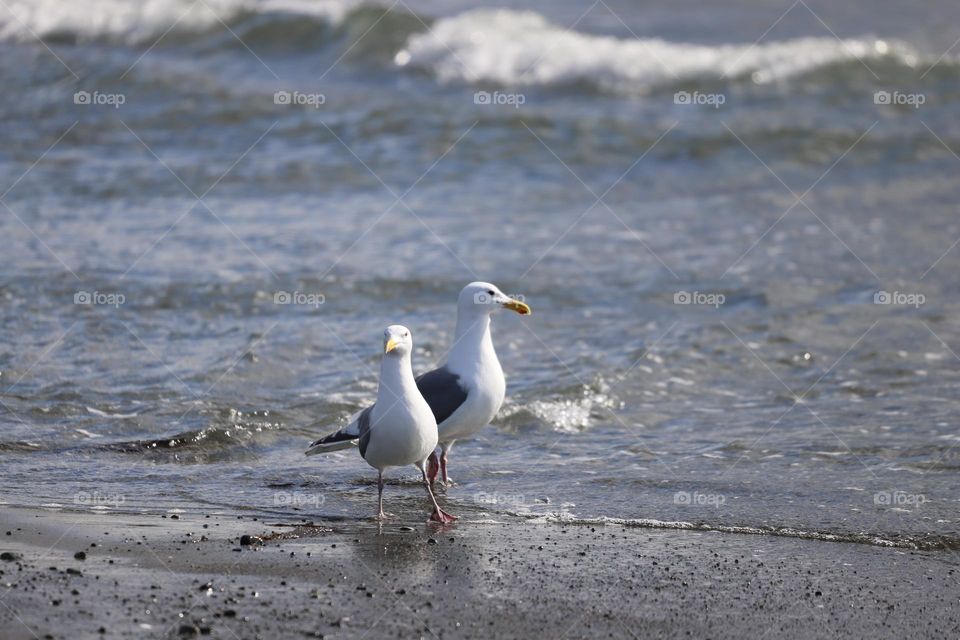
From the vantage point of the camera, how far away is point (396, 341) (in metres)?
6.14

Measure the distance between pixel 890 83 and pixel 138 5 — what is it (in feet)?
45.2

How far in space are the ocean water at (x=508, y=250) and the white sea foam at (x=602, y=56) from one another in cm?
7

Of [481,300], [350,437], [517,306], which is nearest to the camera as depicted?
[350,437]

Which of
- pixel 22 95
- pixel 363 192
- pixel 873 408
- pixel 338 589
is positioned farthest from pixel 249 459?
pixel 22 95

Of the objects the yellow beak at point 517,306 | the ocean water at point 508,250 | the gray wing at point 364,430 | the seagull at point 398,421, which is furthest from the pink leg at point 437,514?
the yellow beak at point 517,306

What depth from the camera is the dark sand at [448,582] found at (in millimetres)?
4770

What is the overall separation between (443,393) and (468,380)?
0.53ft

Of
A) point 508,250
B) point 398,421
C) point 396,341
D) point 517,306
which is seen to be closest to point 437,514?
point 398,421

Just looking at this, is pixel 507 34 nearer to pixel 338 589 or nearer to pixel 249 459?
pixel 249 459

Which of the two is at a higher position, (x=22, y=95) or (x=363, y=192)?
(x=22, y=95)

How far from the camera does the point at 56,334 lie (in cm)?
957

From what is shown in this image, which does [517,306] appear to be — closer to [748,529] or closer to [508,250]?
[748,529]

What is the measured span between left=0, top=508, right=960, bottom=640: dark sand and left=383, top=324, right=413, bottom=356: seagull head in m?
0.89

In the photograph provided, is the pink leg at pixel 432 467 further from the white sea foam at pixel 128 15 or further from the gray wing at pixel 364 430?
the white sea foam at pixel 128 15
